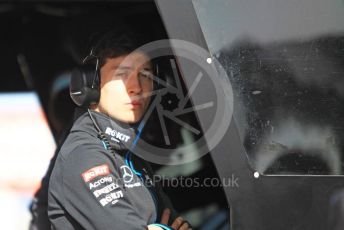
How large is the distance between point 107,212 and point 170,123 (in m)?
1.00

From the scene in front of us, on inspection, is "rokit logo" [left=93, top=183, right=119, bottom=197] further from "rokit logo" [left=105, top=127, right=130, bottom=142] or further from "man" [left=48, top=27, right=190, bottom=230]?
"rokit logo" [left=105, top=127, right=130, bottom=142]

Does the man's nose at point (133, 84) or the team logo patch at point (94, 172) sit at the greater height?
the man's nose at point (133, 84)

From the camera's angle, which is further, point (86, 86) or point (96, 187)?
point (86, 86)

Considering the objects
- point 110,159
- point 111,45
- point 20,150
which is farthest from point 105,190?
Answer: point 20,150

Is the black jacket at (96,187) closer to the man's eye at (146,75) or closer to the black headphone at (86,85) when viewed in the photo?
the black headphone at (86,85)

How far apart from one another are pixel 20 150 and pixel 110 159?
1.40 meters

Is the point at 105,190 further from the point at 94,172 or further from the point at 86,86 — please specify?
the point at 86,86

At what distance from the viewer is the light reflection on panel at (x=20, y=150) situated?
275cm

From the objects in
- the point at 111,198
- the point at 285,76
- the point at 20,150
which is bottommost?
the point at 20,150

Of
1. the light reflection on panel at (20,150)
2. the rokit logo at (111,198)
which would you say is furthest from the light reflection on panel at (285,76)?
the light reflection on panel at (20,150)

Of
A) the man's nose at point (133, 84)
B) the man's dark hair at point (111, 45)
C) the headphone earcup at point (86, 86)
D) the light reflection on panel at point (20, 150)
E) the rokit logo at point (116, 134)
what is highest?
the man's dark hair at point (111, 45)

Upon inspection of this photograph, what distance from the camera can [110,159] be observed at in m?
1.50

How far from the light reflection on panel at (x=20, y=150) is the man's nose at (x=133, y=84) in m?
1.23

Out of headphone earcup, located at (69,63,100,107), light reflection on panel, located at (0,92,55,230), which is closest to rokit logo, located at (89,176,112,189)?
headphone earcup, located at (69,63,100,107)
